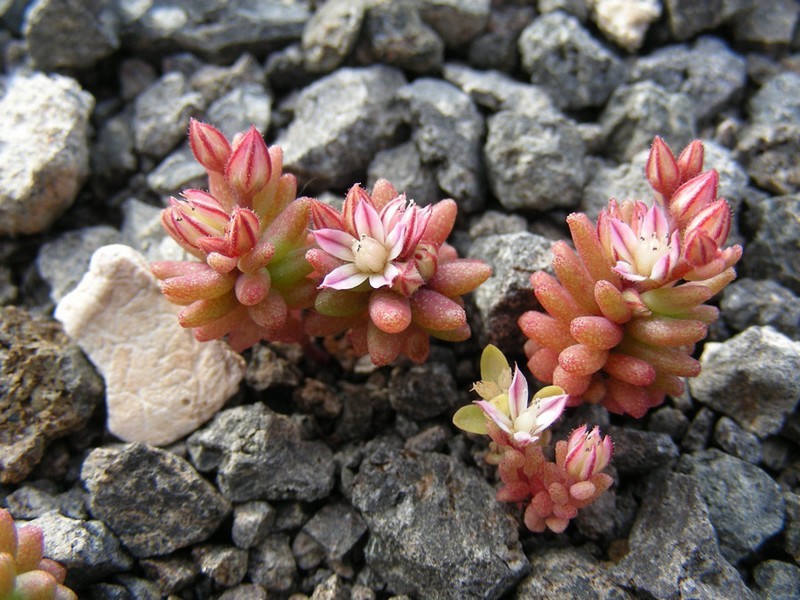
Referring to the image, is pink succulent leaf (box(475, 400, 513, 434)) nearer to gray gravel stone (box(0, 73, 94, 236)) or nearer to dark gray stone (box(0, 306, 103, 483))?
dark gray stone (box(0, 306, 103, 483))

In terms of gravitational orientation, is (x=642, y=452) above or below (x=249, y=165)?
below

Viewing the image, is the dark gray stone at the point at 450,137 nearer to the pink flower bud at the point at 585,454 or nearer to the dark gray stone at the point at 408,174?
the dark gray stone at the point at 408,174

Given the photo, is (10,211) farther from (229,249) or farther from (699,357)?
(699,357)

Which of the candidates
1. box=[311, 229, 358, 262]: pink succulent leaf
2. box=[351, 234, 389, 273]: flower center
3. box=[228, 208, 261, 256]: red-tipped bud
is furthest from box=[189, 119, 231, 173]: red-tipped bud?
box=[351, 234, 389, 273]: flower center

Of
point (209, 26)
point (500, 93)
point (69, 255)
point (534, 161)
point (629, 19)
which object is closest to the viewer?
point (534, 161)

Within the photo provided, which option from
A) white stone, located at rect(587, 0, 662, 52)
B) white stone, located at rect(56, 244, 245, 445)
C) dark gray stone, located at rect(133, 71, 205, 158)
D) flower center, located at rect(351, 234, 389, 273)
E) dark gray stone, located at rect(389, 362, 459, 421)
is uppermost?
white stone, located at rect(587, 0, 662, 52)

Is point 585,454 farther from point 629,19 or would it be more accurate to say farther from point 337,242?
point 629,19

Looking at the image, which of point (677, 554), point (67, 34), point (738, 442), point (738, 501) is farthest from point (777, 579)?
point (67, 34)
